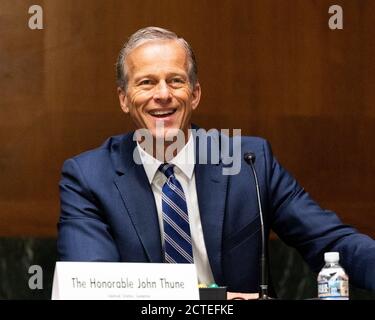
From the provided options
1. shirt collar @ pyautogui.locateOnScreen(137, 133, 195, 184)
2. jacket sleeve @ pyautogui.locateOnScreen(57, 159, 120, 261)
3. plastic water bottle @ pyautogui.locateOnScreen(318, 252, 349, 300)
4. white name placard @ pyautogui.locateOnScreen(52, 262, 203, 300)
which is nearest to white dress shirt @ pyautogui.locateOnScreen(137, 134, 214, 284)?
shirt collar @ pyautogui.locateOnScreen(137, 133, 195, 184)

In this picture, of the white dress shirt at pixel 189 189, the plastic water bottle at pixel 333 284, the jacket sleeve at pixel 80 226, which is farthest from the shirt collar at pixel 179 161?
the plastic water bottle at pixel 333 284

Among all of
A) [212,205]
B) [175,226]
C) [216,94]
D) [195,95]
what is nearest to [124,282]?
[175,226]

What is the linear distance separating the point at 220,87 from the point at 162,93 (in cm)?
69

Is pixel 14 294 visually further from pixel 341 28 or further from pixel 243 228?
pixel 341 28

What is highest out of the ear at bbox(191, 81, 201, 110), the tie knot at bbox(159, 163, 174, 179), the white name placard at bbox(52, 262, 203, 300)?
the ear at bbox(191, 81, 201, 110)

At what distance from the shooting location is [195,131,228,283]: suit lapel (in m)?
3.20

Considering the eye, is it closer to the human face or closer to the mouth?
the human face

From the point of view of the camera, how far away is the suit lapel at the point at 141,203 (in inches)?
124

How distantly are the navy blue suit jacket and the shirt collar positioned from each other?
0.08ft

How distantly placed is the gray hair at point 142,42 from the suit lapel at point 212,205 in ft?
1.07

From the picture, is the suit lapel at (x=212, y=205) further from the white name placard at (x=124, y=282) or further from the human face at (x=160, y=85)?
the white name placard at (x=124, y=282)

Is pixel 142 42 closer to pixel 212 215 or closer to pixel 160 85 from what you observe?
pixel 160 85

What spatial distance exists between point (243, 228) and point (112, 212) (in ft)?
1.59

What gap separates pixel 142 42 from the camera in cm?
336
